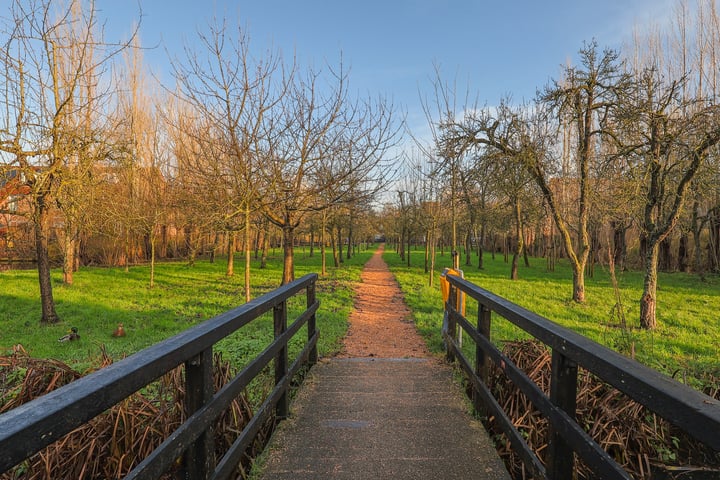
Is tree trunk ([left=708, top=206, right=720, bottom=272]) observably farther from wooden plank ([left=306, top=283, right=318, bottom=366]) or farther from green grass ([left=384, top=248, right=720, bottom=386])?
wooden plank ([left=306, top=283, right=318, bottom=366])

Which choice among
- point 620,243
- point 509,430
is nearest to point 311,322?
point 509,430

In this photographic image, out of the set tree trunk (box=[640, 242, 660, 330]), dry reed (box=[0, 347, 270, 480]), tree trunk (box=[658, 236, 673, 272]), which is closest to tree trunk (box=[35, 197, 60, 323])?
dry reed (box=[0, 347, 270, 480])

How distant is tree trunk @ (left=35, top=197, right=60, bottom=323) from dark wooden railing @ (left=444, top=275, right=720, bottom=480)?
32.7ft

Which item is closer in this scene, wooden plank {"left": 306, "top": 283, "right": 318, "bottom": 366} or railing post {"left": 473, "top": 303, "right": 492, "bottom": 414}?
railing post {"left": 473, "top": 303, "right": 492, "bottom": 414}

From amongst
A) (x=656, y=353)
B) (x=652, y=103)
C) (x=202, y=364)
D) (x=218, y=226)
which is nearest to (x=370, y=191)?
(x=218, y=226)

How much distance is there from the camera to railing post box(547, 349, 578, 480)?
5.90ft

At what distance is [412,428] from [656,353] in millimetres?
5795

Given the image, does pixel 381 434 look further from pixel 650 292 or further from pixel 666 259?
pixel 666 259

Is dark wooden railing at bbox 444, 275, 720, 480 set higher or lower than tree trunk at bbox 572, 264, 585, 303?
higher

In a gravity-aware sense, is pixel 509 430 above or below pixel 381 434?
above

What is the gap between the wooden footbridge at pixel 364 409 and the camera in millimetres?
1102

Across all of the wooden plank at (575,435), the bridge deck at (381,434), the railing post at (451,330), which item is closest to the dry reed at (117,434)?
the bridge deck at (381,434)

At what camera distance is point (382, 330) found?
25.7 feet

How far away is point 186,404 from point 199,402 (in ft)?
0.31
